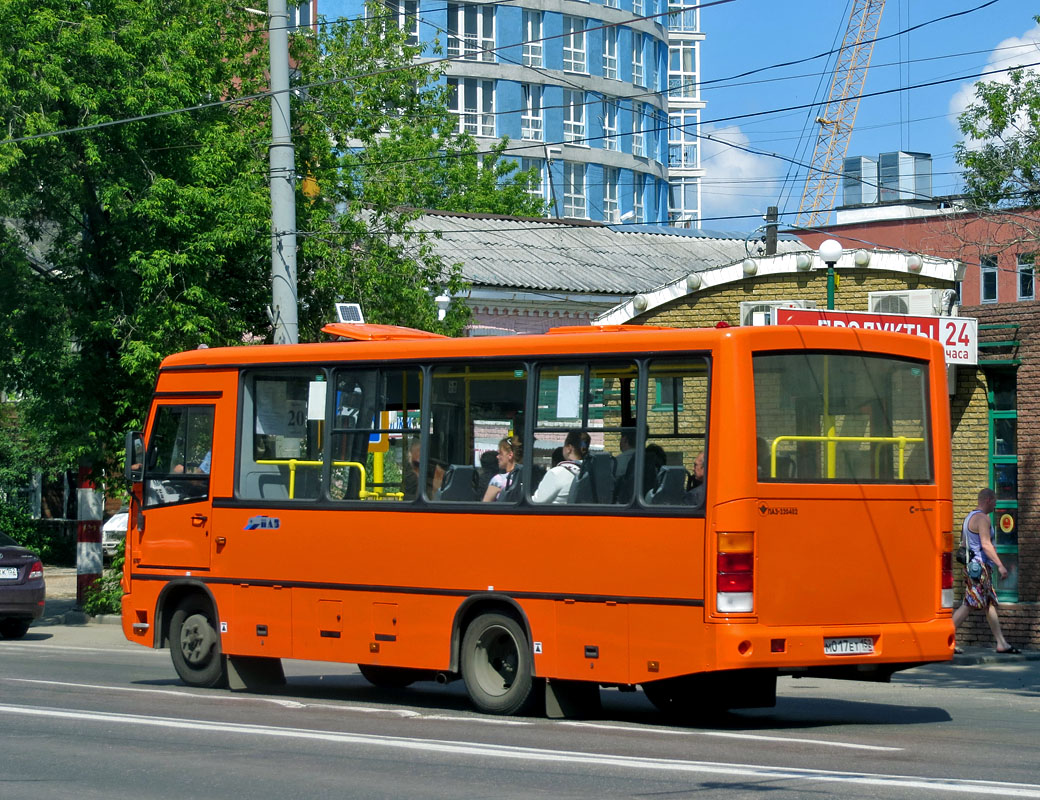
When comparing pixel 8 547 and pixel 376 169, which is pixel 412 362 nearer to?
pixel 8 547

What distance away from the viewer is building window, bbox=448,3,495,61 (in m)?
72.4

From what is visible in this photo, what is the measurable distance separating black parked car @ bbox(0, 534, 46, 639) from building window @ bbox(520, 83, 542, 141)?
54361 millimetres

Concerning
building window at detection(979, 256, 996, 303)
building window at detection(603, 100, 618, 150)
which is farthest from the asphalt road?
building window at detection(603, 100, 618, 150)

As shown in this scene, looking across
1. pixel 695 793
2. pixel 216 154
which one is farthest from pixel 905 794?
pixel 216 154

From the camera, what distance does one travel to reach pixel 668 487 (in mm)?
11414

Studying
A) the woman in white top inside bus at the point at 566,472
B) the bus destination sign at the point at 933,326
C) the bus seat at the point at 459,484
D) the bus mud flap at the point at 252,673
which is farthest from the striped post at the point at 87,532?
the woman in white top inside bus at the point at 566,472

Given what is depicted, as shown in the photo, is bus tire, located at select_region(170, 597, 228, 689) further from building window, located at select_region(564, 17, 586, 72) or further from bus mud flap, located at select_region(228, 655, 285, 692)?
building window, located at select_region(564, 17, 586, 72)

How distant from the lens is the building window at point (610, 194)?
79.7 meters

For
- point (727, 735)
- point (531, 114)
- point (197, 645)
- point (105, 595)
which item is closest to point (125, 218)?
point (105, 595)

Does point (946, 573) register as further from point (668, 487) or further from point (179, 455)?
point (179, 455)

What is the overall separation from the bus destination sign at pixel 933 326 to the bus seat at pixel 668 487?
6273 millimetres

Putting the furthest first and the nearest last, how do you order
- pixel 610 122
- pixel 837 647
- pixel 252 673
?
pixel 610 122, pixel 252 673, pixel 837 647

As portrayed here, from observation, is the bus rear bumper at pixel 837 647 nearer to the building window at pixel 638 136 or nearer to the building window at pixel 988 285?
the building window at pixel 988 285

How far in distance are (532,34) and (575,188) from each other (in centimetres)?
799
